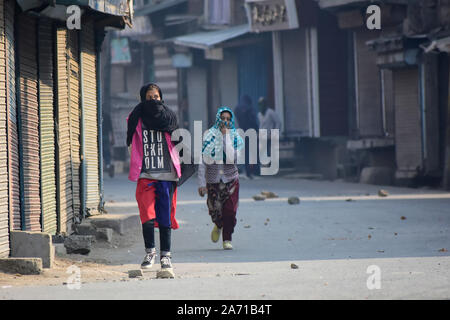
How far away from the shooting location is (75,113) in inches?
489

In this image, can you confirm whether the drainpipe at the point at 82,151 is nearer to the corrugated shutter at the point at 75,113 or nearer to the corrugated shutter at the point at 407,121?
the corrugated shutter at the point at 75,113

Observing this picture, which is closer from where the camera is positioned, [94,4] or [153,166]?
[153,166]

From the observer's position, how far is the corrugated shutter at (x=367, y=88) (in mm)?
24547

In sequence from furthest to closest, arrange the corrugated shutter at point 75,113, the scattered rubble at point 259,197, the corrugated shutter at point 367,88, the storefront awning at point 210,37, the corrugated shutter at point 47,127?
the storefront awning at point 210,37, the corrugated shutter at point 367,88, the scattered rubble at point 259,197, the corrugated shutter at point 75,113, the corrugated shutter at point 47,127

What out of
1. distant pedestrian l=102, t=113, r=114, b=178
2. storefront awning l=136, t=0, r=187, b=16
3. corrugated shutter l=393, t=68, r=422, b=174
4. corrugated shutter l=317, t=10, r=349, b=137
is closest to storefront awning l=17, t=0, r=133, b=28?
corrugated shutter l=393, t=68, r=422, b=174

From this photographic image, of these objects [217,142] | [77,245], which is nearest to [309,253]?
[217,142]

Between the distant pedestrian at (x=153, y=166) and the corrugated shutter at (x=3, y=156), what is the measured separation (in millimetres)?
1107

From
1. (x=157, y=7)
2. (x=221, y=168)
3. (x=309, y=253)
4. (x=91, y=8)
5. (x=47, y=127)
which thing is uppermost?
(x=157, y=7)

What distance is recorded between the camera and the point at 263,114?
87.0 feet

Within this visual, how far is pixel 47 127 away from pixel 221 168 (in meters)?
2.04

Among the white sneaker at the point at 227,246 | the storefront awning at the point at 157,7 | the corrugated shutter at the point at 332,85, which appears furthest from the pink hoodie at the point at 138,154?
the storefront awning at the point at 157,7

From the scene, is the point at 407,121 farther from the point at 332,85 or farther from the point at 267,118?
the point at 267,118
